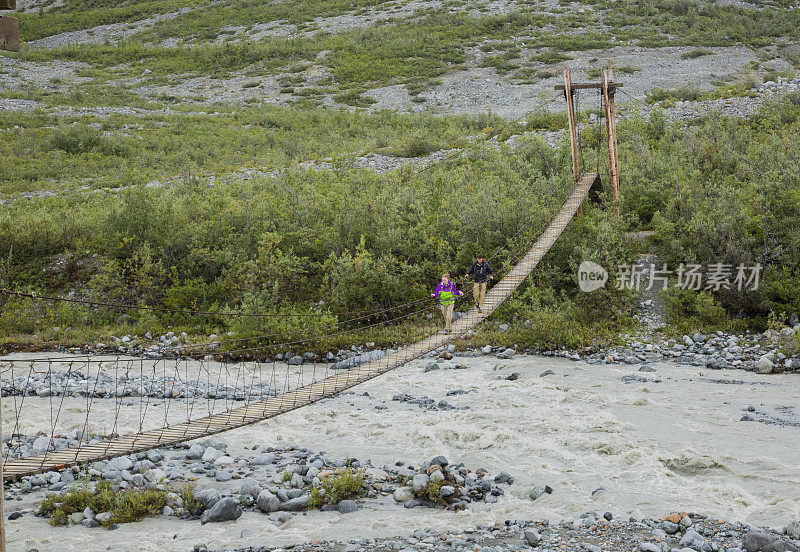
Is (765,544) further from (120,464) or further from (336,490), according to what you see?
(120,464)

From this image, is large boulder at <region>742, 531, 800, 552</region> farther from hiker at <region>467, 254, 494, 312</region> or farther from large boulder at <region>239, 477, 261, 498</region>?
hiker at <region>467, 254, 494, 312</region>

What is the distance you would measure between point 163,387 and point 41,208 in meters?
9.40

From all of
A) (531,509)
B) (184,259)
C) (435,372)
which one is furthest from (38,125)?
(531,509)

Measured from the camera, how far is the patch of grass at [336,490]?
6.63 metres

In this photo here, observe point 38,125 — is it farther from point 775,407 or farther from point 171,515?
point 775,407

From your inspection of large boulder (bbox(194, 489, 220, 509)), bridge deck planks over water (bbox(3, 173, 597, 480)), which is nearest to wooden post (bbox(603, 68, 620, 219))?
bridge deck planks over water (bbox(3, 173, 597, 480))

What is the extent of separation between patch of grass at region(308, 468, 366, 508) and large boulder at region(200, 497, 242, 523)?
71 cm

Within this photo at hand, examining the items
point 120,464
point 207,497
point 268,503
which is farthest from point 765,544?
point 120,464

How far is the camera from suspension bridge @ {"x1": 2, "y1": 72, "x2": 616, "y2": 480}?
6391 mm

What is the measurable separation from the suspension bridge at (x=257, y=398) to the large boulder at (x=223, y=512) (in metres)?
0.68

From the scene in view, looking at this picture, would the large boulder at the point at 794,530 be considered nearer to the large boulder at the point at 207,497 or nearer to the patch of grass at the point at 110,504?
the large boulder at the point at 207,497

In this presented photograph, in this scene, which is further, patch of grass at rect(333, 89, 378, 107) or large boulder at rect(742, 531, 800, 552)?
patch of grass at rect(333, 89, 378, 107)

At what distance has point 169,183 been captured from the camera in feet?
61.2

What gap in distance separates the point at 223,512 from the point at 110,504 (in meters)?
1.10
